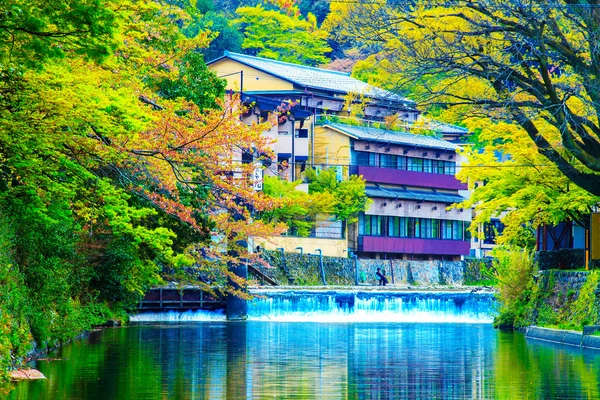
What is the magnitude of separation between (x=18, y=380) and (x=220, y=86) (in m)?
16.8

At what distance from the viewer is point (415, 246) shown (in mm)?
73125

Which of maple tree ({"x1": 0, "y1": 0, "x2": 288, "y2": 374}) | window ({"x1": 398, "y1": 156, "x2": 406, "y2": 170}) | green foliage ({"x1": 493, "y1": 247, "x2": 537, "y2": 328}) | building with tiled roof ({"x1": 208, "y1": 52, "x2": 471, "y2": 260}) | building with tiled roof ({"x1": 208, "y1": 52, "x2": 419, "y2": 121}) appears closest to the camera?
maple tree ({"x1": 0, "y1": 0, "x2": 288, "y2": 374})

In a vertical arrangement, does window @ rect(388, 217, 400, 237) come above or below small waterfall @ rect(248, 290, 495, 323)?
above

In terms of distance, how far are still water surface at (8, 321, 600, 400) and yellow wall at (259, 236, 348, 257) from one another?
26.7 m

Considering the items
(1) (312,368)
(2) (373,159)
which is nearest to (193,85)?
(1) (312,368)

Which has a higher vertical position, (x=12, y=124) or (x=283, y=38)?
(x=283, y=38)

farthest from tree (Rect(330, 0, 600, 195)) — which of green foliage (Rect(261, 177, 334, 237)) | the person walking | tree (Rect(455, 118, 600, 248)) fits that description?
the person walking

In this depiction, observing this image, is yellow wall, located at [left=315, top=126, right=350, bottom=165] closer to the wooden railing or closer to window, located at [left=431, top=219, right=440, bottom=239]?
window, located at [left=431, top=219, right=440, bottom=239]

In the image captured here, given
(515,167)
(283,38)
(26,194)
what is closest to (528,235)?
(515,167)

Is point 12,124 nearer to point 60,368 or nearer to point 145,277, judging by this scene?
point 60,368

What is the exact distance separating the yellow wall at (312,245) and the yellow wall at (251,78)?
10.2m

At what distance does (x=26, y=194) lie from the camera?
64.4 feet

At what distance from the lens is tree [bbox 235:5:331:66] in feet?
263

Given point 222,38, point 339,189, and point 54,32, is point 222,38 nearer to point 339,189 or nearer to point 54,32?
point 339,189
